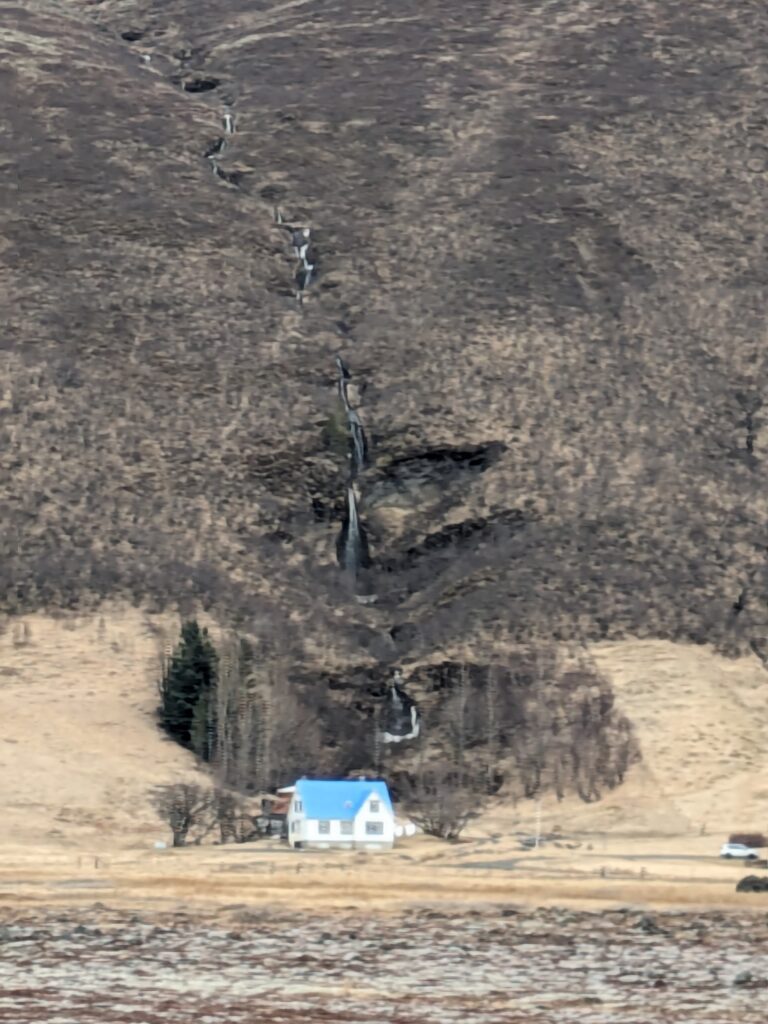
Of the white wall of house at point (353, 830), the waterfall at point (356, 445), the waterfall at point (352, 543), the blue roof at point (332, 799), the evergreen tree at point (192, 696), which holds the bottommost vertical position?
the white wall of house at point (353, 830)

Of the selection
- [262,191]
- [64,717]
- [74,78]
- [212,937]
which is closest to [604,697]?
[64,717]

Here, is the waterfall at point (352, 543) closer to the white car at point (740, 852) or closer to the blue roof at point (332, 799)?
the blue roof at point (332, 799)

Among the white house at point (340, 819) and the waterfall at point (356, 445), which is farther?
the waterfall at point (356, 445)

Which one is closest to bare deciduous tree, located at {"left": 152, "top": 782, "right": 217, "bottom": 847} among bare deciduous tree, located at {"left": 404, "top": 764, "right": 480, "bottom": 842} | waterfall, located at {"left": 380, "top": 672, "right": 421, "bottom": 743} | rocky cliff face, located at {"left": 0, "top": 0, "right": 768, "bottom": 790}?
bare deciduous tree, located at {"left": 404, "top": 764, "right": 480, "bottom": 842}

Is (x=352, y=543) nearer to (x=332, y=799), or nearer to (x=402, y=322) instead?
(x=402, y=322)

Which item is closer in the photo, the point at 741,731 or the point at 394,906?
the point at 394,906

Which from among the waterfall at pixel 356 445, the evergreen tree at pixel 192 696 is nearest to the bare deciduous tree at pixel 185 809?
the evergreen tree at pixel 192 696

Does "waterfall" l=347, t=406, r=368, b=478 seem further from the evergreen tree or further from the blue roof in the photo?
the blue roof

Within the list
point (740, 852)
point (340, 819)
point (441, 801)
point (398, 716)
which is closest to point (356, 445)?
point (398, 716)

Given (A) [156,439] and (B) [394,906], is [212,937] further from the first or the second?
(A) [156,439]
